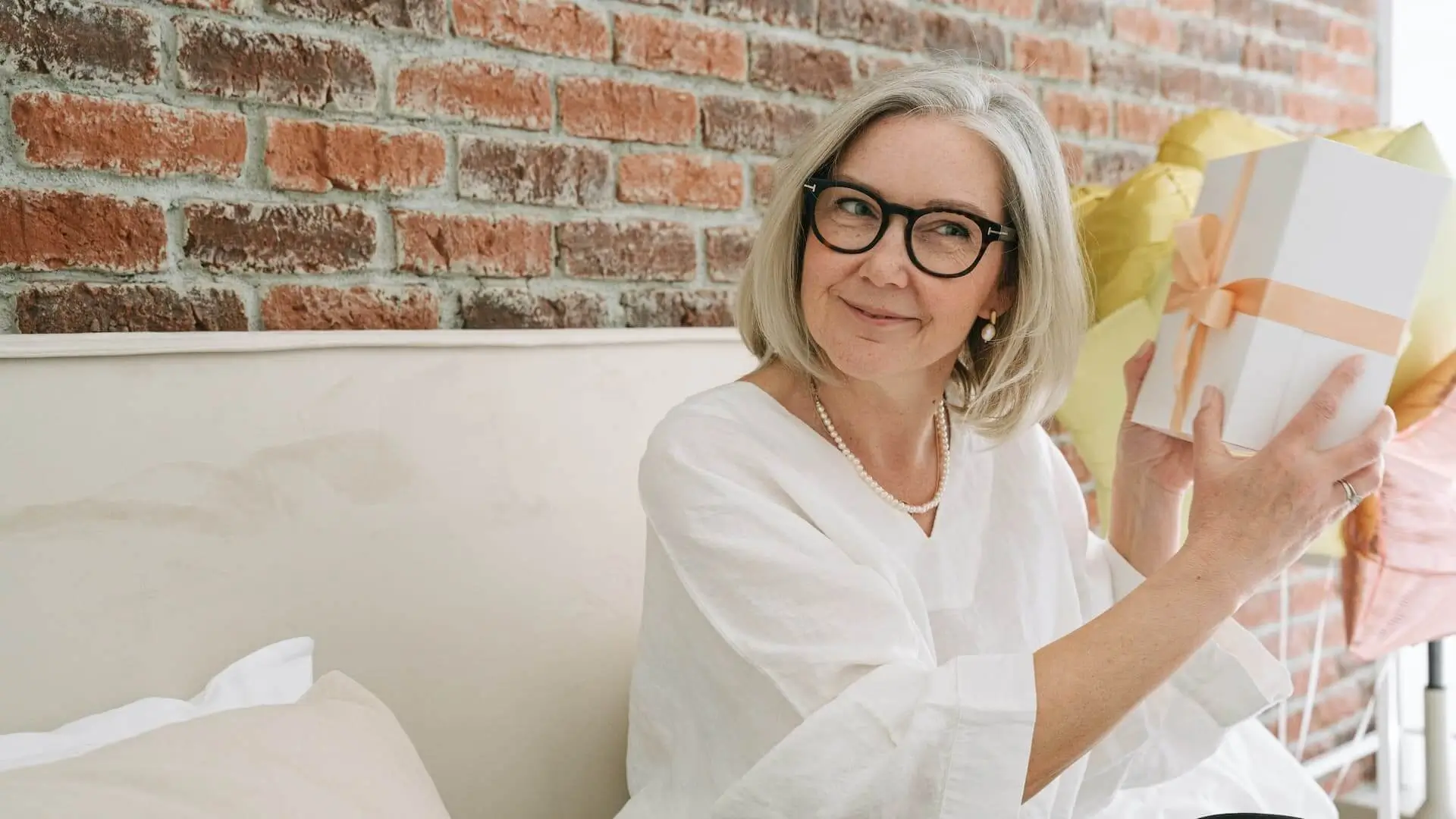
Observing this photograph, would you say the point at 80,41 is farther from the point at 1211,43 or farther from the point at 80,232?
the point at 1211,43

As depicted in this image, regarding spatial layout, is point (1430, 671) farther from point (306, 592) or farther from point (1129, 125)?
point (306, 592)

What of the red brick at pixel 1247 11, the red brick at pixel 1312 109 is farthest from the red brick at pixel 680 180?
the red brick at pixel 1312 109

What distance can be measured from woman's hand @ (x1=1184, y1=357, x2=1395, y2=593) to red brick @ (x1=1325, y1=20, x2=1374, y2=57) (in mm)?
2053

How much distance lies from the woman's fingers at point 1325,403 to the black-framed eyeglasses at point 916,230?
332mm

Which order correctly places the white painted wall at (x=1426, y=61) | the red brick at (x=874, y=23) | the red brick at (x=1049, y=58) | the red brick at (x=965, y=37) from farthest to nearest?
the white painted wall at (x=1426, y=61), the red brick at (x=1049, y=58), the red brick at (x=965, y=37), the red brick at (x=874, y=23)

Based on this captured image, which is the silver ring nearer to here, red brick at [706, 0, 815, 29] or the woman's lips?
the woman's lips

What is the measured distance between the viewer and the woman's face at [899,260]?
1.17 m

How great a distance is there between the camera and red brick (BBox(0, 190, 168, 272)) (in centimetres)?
115

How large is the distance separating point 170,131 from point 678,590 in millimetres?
730

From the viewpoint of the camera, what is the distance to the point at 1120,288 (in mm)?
1747

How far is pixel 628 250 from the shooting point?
1.61 m

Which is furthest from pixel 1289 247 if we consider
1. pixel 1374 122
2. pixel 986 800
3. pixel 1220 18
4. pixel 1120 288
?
pixel 1374 122

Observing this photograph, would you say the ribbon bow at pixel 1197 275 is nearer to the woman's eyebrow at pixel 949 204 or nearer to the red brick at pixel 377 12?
the woman's eyebrow at pixel 949 204

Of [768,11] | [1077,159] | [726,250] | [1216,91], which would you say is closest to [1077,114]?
[1077,159]
